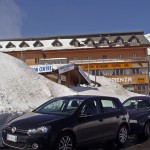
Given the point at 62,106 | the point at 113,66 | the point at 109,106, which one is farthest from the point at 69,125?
the point at 113,66

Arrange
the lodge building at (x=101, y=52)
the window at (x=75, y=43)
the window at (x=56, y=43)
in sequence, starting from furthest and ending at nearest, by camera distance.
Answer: the window at (x=56, y=43) → the window at (x=75, y=43) → the lodge building at (x=101, y=52)

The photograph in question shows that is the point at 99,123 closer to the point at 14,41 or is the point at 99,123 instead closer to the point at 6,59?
the point at 6,59

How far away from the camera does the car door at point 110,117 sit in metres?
9.19

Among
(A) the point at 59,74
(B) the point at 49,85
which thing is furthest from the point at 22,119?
(A) the point at 59,74

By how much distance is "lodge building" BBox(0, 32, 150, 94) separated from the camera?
5841cm

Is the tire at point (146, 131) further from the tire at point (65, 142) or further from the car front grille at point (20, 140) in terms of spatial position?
the car front grille at point (20, 140)

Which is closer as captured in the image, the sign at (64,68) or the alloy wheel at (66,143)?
the alloy wheel at (66,143)

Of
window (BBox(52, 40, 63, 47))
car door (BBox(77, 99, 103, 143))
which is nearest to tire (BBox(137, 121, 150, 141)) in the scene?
car door (BBox(77, 99, 103, 143))

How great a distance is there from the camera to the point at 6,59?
2180 cm

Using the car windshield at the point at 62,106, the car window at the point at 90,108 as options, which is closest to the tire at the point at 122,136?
the car window at the point at 90,108

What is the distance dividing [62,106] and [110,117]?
1.46 meters

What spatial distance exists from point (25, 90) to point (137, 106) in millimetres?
7645

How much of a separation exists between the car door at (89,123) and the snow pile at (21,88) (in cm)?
536

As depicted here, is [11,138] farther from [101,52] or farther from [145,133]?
[101,52]
